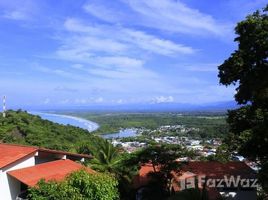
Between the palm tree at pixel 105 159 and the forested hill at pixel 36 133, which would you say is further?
the forested hill at pixel 36 133

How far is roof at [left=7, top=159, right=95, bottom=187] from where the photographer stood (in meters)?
17.0

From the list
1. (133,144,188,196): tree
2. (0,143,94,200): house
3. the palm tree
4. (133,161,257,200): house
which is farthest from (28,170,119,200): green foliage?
the palm tree

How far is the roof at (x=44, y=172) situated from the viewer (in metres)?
17.0

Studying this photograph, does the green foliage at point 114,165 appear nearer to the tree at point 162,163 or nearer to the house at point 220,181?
the house at point 220,181

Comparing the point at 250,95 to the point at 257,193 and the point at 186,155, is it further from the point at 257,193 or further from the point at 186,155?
the point at 257,193

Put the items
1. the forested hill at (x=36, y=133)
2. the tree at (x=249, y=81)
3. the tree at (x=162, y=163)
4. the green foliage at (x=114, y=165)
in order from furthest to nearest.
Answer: the forested hill at (x=36, y=133), the green foliage at (x=114, y=165), the tree at (x=162, y=163), the tree at (x=249, y=81)

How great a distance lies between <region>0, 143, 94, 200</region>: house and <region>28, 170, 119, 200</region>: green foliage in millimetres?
1615

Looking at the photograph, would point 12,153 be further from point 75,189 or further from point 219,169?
point 219,169

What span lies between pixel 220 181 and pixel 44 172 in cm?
887

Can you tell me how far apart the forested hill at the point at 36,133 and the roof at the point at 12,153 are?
17.3m

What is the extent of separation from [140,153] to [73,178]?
20.8 ft

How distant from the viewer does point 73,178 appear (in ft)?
48.5

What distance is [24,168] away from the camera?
18.3 meters

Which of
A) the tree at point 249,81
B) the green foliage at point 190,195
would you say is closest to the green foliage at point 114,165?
the green foliage at point 190,195
